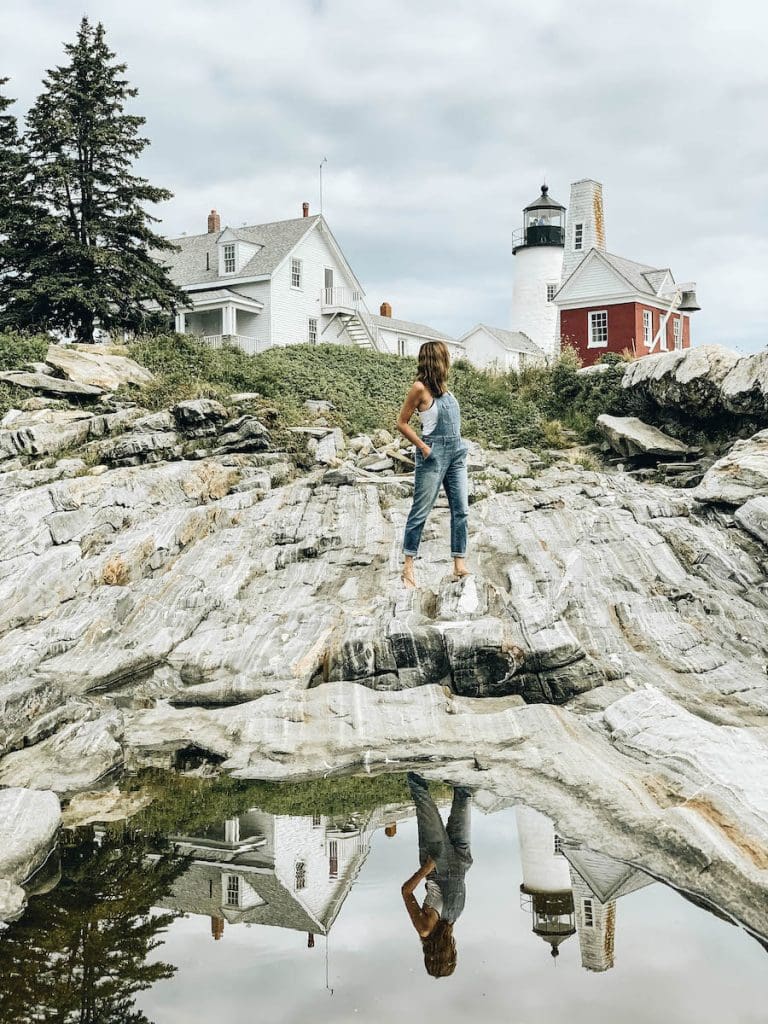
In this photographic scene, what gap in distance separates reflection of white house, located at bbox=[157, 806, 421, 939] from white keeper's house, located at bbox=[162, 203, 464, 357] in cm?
3170

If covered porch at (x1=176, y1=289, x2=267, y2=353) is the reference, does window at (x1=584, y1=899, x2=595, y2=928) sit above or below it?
below

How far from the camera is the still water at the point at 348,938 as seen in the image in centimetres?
584

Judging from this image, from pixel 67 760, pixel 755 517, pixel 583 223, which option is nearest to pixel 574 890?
pixel 67 760

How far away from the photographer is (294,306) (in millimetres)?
41781

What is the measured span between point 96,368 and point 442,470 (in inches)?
658

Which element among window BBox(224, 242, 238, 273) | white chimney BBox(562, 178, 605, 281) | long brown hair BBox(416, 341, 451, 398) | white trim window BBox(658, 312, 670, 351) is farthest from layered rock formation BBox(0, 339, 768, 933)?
white chimney BBox(562, 178, 605, 281)

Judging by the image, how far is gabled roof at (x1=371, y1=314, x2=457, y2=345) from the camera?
4909 cm

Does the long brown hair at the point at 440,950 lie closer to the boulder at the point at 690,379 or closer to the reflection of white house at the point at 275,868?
the reflection of white house at the point at 275,868

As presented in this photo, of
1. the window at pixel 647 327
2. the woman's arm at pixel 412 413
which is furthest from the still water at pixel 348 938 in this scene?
the window at pixel 647 327

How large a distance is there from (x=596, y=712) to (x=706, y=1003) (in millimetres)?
5024

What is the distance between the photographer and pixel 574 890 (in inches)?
282

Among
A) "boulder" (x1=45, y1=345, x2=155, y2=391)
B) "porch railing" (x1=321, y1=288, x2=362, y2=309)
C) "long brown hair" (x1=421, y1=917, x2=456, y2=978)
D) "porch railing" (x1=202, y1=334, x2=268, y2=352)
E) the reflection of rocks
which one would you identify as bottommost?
"long brown hair" (x1=421, y1=917, x2=456, y2=978)

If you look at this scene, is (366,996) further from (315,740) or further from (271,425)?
(271,425)

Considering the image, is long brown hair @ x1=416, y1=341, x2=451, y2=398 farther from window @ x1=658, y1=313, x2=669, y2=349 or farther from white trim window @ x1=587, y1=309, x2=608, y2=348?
window @ x1=658, y1=313, x2=669, y2=349
